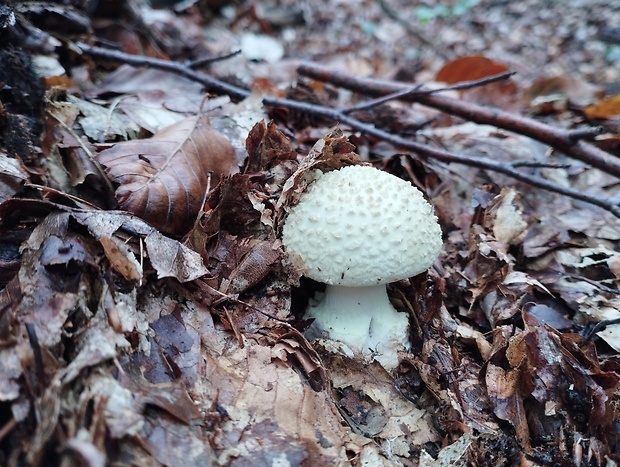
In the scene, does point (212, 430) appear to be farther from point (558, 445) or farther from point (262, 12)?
point (262, 12)

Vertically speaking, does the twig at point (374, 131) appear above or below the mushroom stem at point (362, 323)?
above

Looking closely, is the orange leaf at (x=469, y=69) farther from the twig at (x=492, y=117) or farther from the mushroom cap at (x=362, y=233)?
the mushroom cap at (x=362, y=233)

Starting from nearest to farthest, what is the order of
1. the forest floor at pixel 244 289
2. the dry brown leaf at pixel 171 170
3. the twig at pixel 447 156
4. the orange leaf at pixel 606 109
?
1. the forest floor at pixel 244 289
2. the dry brown leaf at pixel 171 170
3. the twig at pixel 447 156
4. the orange leaf at pixel 606 109

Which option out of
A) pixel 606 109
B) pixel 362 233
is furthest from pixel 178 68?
pixel 606 109

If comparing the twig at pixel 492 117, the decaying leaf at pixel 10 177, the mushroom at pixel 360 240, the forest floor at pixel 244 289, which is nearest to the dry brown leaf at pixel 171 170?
the forest floor at pixel 244 289

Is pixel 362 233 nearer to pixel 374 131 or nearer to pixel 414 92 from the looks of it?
pixel 374 131

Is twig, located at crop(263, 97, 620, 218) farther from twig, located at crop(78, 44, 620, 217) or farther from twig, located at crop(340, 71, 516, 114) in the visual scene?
twig, located at crop(340, 71, 516, 114)

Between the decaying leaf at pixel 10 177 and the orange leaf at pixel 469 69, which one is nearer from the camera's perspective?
the decaying leaf at pixel 10 177
